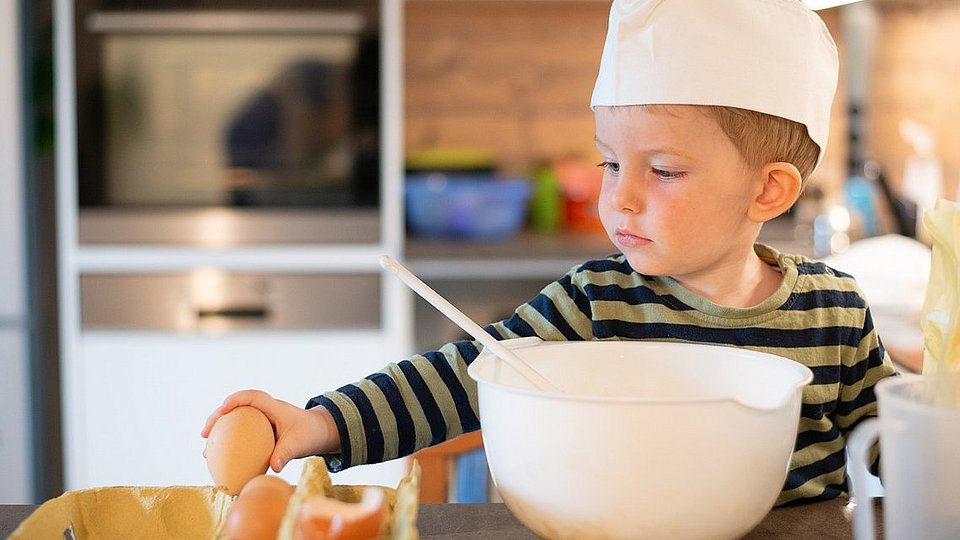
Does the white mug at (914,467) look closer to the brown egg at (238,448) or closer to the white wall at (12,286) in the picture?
the brown egg at (238,448)

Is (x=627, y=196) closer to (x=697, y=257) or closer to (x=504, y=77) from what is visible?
(x=697, y=257)

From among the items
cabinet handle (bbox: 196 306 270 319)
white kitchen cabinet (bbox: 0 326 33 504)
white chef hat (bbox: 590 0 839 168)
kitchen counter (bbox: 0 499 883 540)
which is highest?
white chef hat (bbox: 590 0 839 168)

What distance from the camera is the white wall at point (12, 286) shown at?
2494 millimetres

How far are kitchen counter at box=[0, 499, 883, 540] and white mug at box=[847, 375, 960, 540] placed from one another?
0.15m

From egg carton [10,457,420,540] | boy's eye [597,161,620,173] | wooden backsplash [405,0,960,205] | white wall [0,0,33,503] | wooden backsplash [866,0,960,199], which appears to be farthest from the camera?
wooden backsplash [405,0,960,205]

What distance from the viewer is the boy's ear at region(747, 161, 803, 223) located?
1.02 metres

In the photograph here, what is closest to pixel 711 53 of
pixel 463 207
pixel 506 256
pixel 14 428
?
pixel 506 256

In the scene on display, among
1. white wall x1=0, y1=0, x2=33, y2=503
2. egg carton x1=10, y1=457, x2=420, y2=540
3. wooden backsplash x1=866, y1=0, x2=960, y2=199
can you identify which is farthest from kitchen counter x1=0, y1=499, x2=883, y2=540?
wooden backsplash x1=866, y1=0, x2=960, y2=199

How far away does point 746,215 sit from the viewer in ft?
3.35

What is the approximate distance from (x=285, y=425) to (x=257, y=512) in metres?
0.15

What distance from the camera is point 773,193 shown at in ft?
3.35

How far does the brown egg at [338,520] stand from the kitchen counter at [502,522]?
0.11 m

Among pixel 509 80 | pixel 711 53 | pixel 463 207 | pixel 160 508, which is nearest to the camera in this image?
pixel 160 508

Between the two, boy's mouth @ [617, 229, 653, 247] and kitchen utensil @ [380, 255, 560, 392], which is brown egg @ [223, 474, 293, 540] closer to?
kitchen utensil @ [380, 255, 560, 392]
